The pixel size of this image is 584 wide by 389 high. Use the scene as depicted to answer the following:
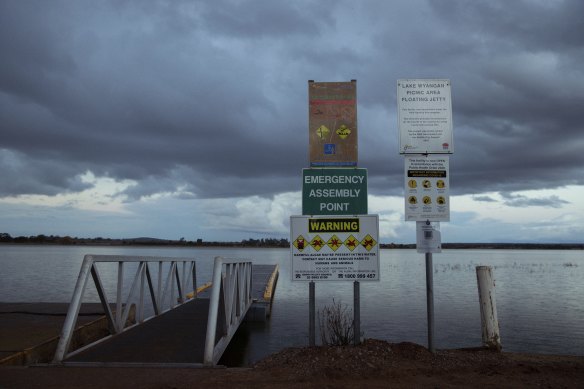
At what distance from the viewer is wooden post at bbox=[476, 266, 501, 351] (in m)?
8.38

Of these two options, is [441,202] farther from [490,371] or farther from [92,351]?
[92,351]

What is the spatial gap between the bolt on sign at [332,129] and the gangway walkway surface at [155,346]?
3.16 metres

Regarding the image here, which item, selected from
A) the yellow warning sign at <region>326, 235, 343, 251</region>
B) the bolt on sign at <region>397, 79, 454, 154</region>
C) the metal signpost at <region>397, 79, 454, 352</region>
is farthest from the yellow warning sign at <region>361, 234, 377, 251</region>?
the bolt on sign at <region>397, 79, 454, 154</region>

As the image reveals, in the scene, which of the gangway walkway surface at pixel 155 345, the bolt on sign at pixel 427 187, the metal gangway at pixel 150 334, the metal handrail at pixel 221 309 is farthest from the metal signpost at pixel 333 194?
the gangway walkway surface at pixel 155 345

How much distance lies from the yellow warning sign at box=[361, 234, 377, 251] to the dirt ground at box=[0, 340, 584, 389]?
1415 millimetres

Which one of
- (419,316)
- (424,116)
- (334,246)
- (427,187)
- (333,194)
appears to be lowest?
(419,316)

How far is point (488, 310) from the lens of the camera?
8.57 metres

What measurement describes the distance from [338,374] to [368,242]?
225cm

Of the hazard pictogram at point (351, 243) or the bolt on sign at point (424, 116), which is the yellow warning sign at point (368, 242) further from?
the bolt on sign at point (424, 116)

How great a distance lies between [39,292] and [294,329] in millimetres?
13956

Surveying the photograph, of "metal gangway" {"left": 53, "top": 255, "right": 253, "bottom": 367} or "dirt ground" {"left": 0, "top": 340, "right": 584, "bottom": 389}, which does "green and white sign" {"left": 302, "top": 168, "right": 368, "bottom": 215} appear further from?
"dirt ground" {"left": 0, "top": 340, "right": 584, "bottom": 389}

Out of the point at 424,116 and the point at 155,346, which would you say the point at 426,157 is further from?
the point at 155,346

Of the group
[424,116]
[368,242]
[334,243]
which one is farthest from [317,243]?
[424,116]

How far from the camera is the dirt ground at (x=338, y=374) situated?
534 centimetres
